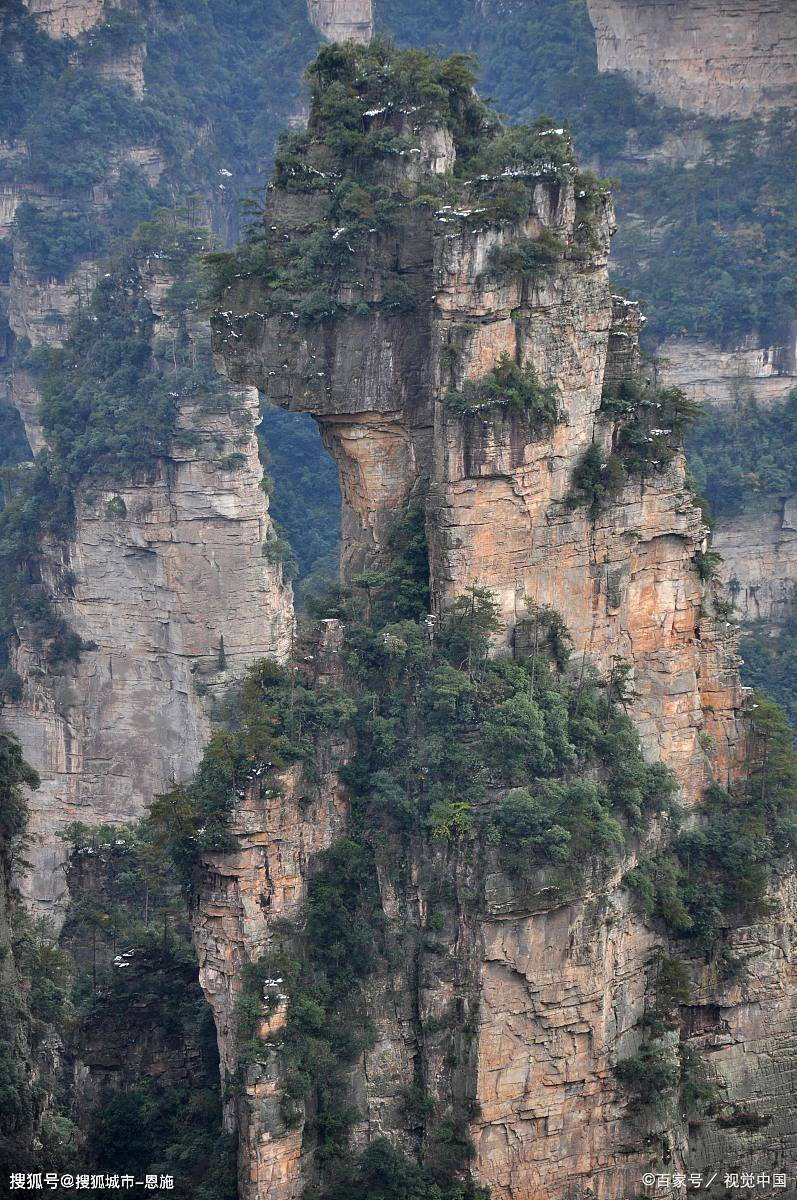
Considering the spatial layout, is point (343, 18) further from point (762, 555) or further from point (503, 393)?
point (503, 393)

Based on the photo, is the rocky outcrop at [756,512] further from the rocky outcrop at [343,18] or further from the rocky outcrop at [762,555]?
the rocky outcrop at [343,18]

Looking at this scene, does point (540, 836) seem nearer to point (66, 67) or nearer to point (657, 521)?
point (657, 521)

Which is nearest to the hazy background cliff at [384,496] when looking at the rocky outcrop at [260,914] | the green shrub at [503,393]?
the rocky outcrop at [260,914]

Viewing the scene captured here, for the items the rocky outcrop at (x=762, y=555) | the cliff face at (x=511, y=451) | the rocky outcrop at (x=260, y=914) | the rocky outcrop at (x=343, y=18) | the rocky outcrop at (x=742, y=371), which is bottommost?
the rocky outcrop at (x=260, y=914)

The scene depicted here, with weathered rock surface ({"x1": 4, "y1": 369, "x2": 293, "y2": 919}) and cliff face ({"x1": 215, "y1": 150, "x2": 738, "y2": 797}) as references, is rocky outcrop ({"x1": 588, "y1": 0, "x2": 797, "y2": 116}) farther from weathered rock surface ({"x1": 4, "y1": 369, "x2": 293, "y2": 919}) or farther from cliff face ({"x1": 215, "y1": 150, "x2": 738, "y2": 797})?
cliff face ({"x1": 215, "y1": 150, "x2": 738, "y2": 797})

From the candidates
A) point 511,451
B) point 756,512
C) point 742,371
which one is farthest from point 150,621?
point 511,451

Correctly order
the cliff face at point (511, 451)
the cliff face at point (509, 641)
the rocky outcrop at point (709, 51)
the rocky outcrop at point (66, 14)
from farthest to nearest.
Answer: the rocky outcrop at point (66, 14) < the rocky outcrop at point (709, 51) < the cliff face at point (511, 451) < the cliff face at point (509, 641)

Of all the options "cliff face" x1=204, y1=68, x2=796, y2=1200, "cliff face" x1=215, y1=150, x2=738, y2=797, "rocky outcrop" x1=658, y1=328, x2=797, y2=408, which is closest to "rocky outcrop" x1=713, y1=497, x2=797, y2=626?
"rocky outcrop" x1=658, y1=328, x2=797, y2=408
